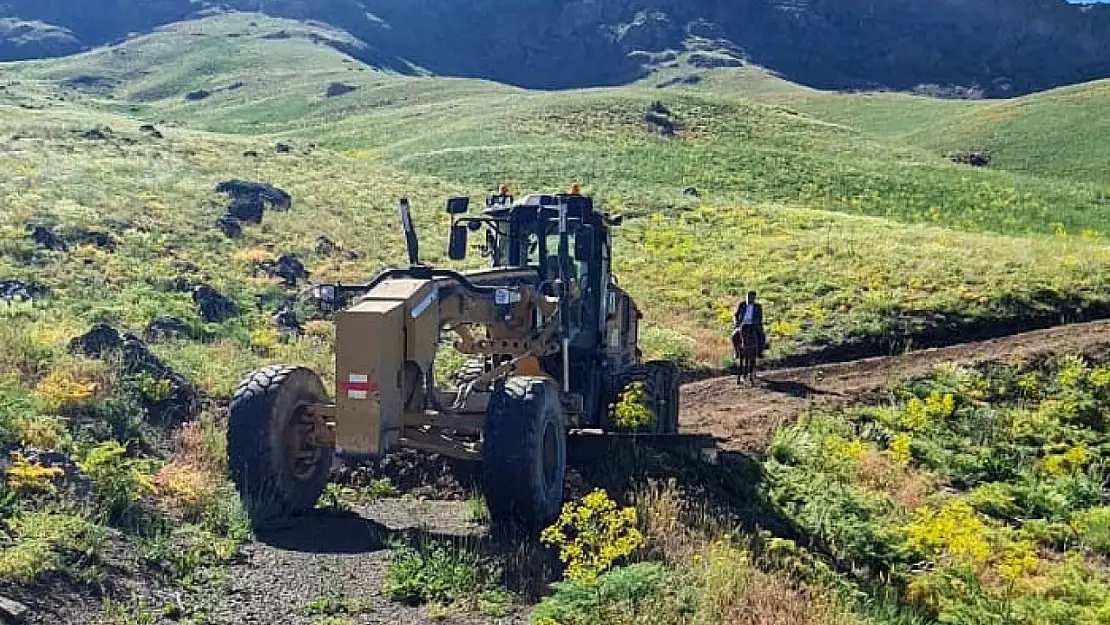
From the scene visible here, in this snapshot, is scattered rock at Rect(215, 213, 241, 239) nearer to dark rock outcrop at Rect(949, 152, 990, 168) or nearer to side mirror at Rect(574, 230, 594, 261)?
side mirror at Rect(574, 230, 594, 261)

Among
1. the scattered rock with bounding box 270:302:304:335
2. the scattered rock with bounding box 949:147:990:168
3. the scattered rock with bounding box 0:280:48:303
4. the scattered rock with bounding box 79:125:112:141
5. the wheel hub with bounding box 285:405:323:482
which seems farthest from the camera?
the scattered rock with bounding box 949:147:990:168

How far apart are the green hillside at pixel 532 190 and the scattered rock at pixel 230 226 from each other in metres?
0.25

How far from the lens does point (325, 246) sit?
91.7ft

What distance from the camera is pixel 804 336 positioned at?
75.3 ft

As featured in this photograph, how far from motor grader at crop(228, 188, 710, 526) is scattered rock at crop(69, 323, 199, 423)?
8.96 feet

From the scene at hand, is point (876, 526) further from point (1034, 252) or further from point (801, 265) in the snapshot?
point (1034, 252)

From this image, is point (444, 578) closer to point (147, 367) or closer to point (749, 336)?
point (147, 367)

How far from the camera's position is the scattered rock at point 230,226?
90.9 ft

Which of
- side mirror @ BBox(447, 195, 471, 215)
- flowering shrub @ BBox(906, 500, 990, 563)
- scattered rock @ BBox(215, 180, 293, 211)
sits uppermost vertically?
scattered rock @ BBox(215, 180, 293, 211)

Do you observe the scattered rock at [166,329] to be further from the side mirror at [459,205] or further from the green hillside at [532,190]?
the side mirror at [459,205]

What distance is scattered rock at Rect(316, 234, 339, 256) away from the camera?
27.4 metres

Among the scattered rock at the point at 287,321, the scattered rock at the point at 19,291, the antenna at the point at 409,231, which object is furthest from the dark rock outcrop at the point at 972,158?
the antenna at the point at 409,231

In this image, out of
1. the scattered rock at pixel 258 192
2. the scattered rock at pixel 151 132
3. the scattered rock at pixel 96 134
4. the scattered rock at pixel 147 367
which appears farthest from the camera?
the scattered rock at pixel 151 132

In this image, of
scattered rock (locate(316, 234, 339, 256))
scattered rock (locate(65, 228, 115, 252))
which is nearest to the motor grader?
scattered rock (locate(65, 228, 115, 252))
